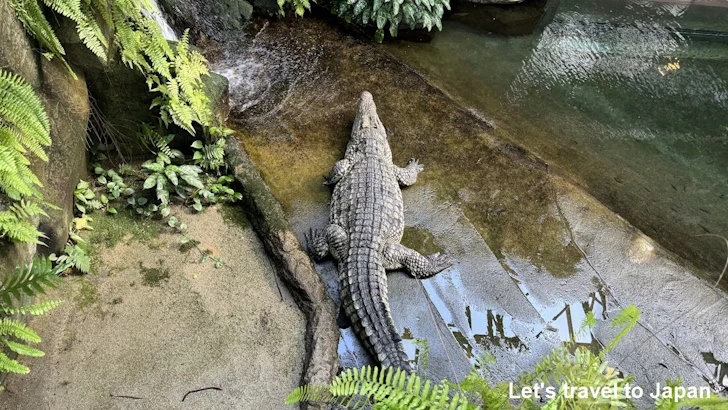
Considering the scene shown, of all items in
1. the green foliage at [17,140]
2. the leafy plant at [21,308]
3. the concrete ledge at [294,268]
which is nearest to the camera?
the leafy plant at [21,308]

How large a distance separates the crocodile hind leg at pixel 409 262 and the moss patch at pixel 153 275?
1.90m

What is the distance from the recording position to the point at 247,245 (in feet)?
15.1

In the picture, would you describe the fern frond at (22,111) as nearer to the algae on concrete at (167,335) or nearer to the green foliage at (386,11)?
the algae on concrete at (167,335)

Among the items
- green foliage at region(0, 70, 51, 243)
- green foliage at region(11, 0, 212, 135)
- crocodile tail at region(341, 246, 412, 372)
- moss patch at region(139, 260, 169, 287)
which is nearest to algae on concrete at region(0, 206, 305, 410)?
moss patch at region(139, 260, 169, 287)

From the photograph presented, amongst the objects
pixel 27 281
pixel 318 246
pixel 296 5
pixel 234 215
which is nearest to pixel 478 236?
pixel 318 246

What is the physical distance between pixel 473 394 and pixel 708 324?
2.31 metres

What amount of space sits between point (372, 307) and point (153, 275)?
1865mm

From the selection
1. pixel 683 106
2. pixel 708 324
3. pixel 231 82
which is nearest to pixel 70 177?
pixel 231 82

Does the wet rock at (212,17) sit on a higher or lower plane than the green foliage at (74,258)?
higher

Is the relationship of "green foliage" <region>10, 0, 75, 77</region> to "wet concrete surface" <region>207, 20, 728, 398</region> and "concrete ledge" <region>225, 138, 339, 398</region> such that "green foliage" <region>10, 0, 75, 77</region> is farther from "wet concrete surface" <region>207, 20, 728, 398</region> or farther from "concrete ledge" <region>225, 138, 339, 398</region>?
"wet concrete surface" <region>207, 20, 728, 398</region>

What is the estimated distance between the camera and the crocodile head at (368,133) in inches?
211

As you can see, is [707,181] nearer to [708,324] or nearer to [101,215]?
[708,324]

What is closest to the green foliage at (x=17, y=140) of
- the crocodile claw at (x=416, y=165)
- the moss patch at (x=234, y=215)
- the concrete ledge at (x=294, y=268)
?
the moss patch at (x=234, y=215)

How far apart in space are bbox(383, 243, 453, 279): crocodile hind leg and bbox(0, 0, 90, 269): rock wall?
8.90 ft
